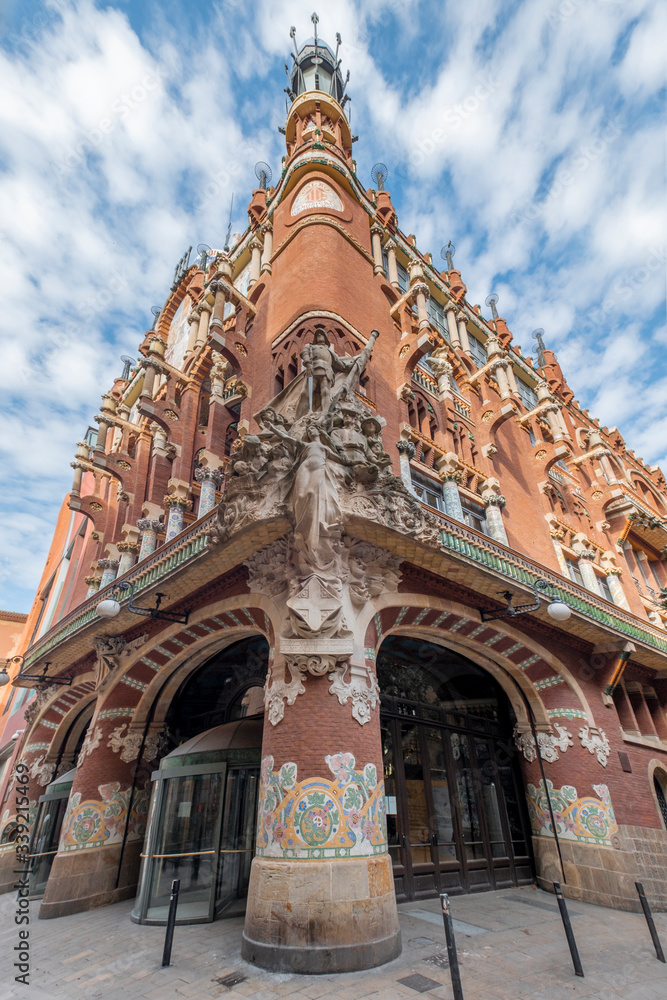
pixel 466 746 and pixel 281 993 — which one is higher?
pixel 466 746

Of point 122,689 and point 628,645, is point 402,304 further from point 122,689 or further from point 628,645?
point 122,689

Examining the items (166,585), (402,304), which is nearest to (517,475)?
(402,304)

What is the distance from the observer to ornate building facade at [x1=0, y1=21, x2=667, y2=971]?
25.2ft

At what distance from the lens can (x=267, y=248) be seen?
18109 mm

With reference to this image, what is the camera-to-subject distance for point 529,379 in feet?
93.1

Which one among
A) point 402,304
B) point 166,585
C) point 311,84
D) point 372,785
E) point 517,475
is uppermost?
point 311,84

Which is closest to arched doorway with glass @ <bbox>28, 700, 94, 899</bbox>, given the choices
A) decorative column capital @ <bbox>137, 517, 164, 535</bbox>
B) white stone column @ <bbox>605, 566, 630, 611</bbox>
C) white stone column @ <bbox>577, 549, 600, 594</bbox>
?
decorative column capital @ <bbox>137, 517, 164, 535</bbox>

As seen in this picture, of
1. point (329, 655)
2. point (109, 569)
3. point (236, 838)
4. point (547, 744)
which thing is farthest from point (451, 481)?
point (109, 569)

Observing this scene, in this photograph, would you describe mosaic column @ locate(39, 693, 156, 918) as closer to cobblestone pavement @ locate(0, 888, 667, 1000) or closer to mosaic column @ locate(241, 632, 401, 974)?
cobblestone pavement @ locate(0, 888, 667, 1000)

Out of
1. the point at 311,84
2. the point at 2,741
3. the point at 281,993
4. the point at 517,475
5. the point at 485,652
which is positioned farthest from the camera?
the point at 311,84

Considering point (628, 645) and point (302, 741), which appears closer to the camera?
point (302, 741)

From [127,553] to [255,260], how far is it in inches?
447

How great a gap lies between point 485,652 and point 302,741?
19.1ft

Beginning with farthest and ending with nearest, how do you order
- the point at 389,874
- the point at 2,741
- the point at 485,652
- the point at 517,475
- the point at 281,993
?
the point at 2,741 < the point at 517,475 < the point at 485,652 < the point at 389,874 < the point at 281,993
